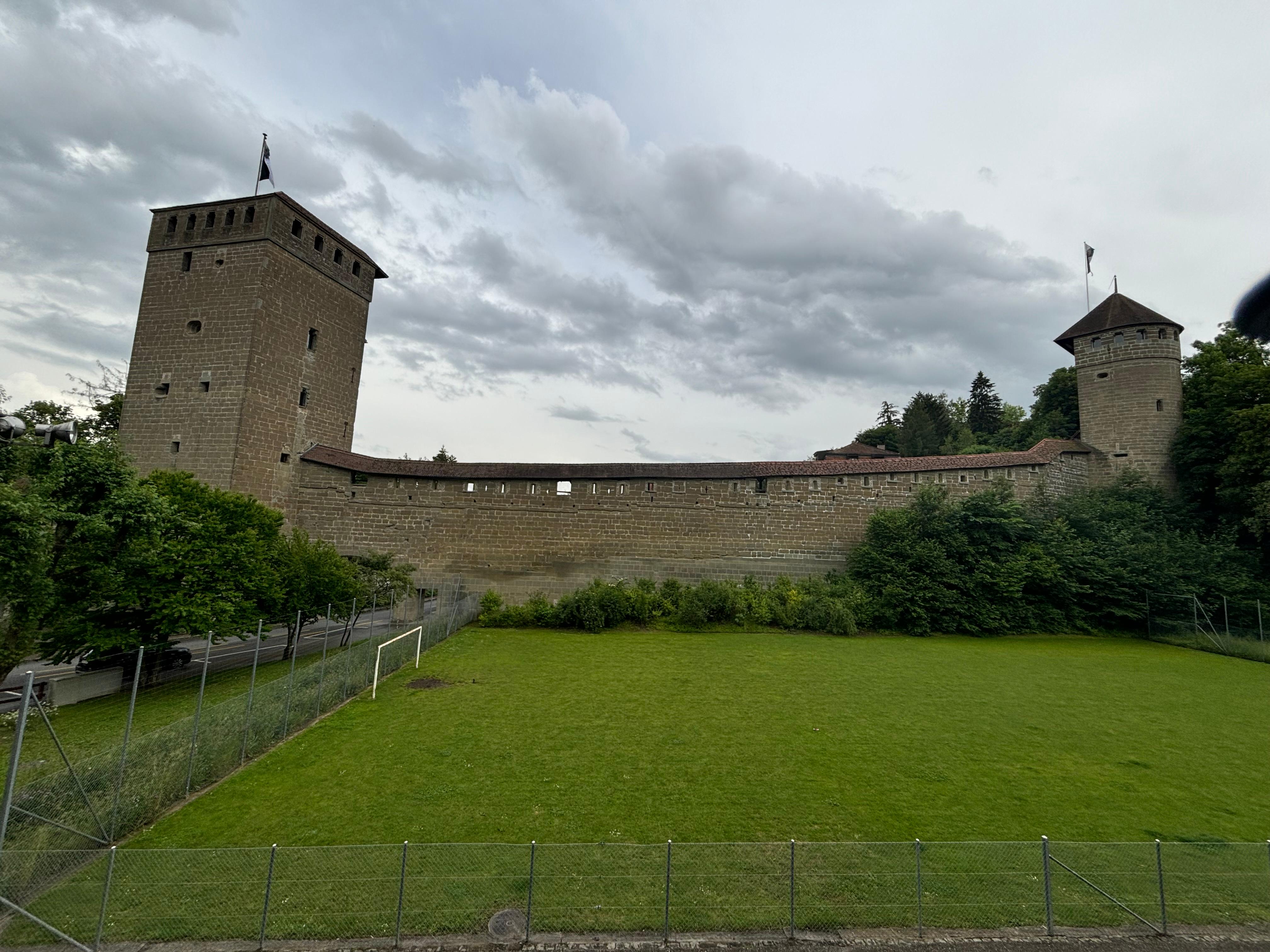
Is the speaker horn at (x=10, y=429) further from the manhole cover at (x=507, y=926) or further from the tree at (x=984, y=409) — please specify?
the tree at (x=984, y=409)

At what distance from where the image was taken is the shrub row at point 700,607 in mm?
22000

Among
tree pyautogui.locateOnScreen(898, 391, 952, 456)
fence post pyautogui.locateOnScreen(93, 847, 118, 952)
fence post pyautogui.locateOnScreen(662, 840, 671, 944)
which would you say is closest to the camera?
fence post pyautogui.locateOnScreen(93, 847, 118, 952)

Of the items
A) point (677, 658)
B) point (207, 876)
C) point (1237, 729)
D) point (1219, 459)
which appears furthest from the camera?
point (1219, 459)

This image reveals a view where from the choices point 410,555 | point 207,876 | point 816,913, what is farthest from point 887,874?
point 410,555

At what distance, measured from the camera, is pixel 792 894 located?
6227 mm

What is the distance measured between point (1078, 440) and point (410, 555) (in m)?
28.9

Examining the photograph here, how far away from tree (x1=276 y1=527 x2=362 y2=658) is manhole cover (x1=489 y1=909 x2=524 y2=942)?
46.3ft

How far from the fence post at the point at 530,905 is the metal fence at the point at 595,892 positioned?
46 millimetres

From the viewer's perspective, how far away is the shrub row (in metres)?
22.0

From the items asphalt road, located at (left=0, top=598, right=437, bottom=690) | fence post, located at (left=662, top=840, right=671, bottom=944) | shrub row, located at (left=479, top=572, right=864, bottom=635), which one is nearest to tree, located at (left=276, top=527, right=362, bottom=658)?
asphalt road, located at (left=0, top=598, right=437, bottom=690)

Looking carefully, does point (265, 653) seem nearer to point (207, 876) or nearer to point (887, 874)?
point (207, 876)

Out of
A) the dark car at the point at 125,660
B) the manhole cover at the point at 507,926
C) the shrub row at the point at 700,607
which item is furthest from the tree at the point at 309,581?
the manhole cover at the point at 507,926

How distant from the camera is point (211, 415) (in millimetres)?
24672

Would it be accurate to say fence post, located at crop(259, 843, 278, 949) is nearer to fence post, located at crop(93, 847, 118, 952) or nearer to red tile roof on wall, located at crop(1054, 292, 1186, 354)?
fence post, located at crop(93, 847, 118, 952)
